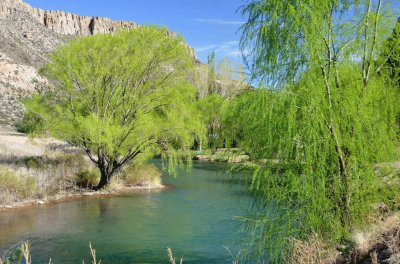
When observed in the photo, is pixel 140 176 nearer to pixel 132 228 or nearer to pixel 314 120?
pixel 132 228

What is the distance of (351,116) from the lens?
8.39 metres

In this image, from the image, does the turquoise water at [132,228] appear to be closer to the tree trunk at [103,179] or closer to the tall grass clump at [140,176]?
the tree trunk at [103,179]

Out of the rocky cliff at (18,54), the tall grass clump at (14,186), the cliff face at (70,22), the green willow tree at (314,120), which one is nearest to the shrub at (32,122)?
the tall grass clump at (14,186)

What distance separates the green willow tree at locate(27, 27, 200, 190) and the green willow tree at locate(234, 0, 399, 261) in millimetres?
17544

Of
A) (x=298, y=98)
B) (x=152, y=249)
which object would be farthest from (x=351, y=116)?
(x=152, y=249)

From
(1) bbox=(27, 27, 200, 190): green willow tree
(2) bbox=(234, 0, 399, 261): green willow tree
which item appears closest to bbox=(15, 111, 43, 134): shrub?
(1) bbox=(27, 27, 200, 190): green willow tree

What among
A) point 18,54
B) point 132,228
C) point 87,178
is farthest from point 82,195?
point 18,54

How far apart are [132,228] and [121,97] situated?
12020 millimetres

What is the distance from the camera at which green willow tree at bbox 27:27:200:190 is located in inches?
1014

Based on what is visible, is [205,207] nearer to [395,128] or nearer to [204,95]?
[395,128]

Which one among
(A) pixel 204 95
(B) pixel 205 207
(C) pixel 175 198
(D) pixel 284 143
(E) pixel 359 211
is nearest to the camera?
(D) pixel 284 143

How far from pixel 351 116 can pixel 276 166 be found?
175cm

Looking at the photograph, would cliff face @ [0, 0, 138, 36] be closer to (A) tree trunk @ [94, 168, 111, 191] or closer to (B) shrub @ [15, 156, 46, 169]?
(B) shrub @ [15, 156, 46, 169]

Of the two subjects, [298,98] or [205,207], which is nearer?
[298,98]
